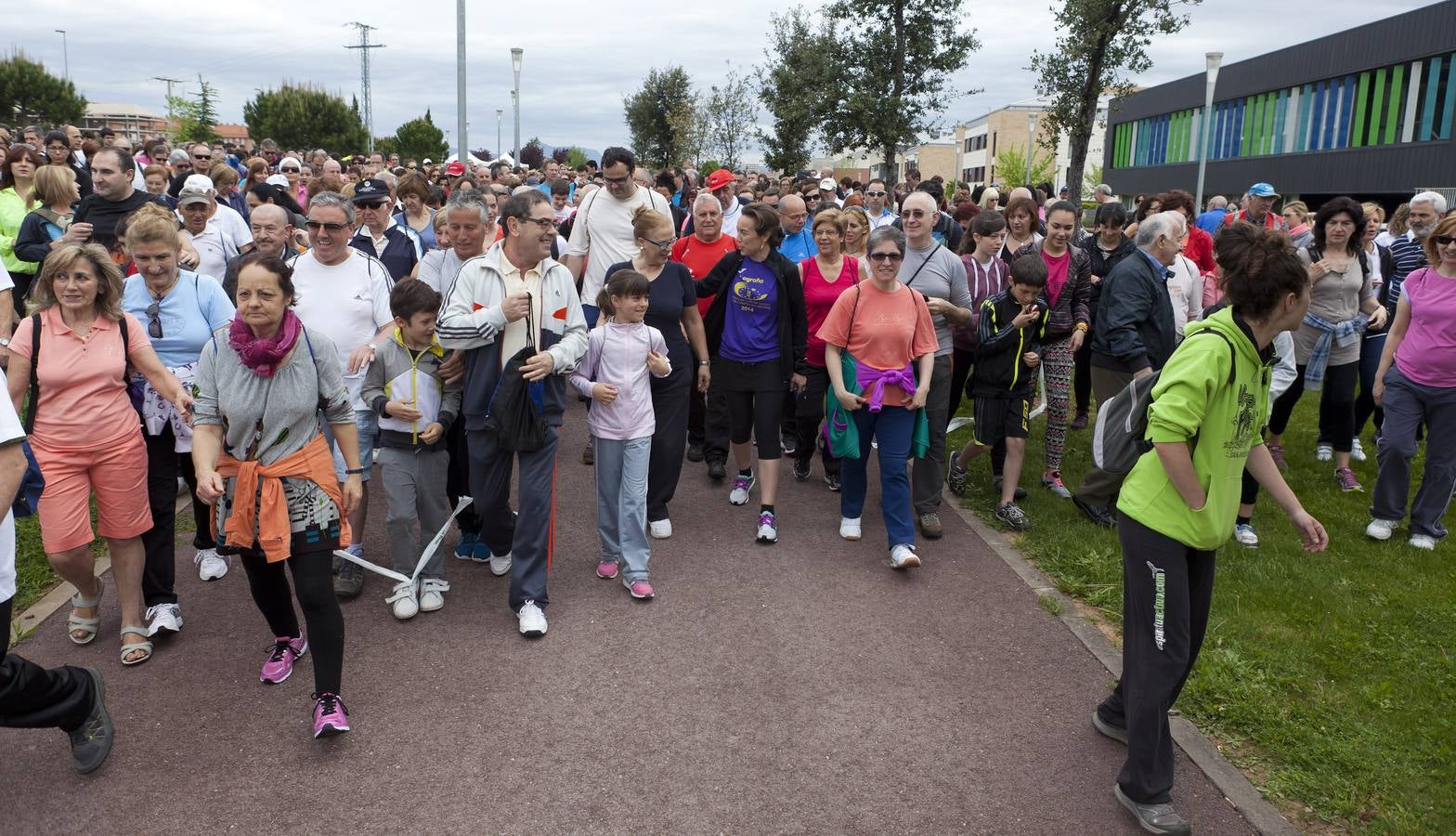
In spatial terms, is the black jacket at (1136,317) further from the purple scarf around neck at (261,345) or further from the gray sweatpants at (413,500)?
the purple scarf around neck at (261,345)

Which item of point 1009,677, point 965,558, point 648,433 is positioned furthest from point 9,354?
point 965,558

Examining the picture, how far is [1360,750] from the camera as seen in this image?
13.0 feet

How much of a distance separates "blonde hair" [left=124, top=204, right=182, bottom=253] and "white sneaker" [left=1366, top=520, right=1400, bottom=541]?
723 centimetres

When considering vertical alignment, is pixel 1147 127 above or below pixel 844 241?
above

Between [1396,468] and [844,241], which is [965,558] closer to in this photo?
[844,241]

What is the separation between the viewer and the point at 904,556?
18.8ft

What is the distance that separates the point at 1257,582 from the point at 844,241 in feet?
11.4

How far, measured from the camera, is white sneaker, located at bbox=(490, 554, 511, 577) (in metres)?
5.75

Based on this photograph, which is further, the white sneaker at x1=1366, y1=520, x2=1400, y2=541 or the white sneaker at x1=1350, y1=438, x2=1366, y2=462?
the white sneaker at x1=1350, y1=438, x2=1366, y2=462

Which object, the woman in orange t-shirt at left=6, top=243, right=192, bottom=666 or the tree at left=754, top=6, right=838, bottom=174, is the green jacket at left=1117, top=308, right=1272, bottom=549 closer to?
the woman in orange t-shirt at left=6, top=243, right=192, bottom=666

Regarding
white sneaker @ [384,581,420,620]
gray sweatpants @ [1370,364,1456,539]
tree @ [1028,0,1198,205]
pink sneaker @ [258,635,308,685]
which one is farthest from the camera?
tree @ [1028,0,1198,205]

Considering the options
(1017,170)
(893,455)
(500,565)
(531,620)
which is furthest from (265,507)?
(1017,170)

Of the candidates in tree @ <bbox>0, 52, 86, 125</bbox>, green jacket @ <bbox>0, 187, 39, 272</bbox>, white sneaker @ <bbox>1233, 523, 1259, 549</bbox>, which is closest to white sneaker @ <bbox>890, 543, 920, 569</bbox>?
white sneaker @ <bbox>1233, 523, 1259, 549</bbox>

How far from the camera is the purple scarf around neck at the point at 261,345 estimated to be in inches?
153
